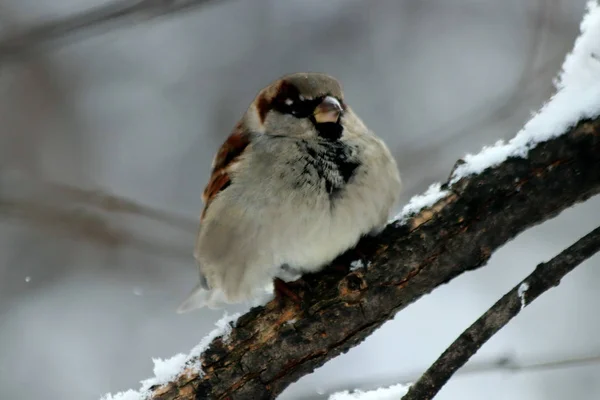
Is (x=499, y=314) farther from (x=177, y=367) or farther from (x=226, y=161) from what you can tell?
(x=226, y=161)

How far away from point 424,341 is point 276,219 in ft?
6.19

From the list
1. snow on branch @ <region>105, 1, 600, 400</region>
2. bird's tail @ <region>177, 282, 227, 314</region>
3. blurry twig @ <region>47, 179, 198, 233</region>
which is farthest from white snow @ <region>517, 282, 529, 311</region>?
blurry twig @ <region>47, 179, 198, 233</region>

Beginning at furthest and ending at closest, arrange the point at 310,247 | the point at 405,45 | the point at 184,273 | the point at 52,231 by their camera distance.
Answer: the point at 405,45, the point at 184,273, the point at 52,231, the point at 310,247

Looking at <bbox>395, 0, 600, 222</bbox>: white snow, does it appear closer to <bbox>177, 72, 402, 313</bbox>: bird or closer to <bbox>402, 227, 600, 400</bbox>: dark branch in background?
<bbox>177, 72, 402, 313</bbox>: bird

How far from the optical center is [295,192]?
1.90m

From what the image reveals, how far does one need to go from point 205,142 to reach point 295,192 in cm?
222

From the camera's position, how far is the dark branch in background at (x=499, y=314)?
146 centimetres

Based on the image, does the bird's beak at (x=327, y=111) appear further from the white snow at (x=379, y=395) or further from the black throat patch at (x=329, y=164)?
the white snow at (x=379, y=395)

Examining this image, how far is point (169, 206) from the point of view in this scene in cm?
389

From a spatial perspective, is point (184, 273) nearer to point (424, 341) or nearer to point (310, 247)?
→ point (424, 341)

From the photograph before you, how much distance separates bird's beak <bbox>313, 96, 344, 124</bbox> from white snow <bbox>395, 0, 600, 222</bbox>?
0.38m

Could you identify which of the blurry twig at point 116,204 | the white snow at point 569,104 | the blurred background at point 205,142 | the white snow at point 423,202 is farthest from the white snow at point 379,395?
the blurred background at point 205,142

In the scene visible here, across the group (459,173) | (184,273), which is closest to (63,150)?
(184,273)

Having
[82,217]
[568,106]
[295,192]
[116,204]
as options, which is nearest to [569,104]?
[568,106]
